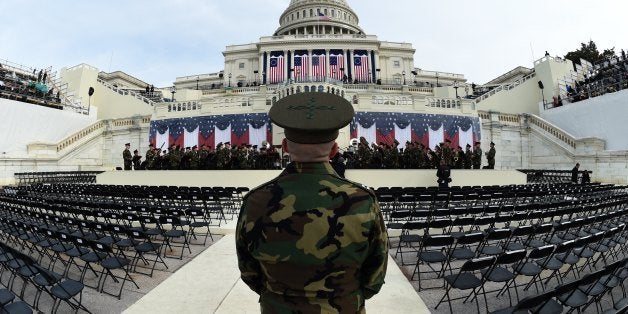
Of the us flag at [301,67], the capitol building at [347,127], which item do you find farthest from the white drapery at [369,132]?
the us flag at [301,67]

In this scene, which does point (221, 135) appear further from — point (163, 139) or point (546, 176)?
point (546, 176)

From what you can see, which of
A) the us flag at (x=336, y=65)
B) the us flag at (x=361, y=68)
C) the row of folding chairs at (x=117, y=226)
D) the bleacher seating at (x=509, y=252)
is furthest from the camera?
the us flag at (x=336, y=65)

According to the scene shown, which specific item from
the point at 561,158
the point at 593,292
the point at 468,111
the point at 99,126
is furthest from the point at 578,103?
the point at 99,126

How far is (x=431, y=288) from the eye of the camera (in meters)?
5.30

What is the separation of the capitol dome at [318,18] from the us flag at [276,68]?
19.1 metres

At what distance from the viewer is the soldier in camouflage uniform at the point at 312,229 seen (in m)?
1.76

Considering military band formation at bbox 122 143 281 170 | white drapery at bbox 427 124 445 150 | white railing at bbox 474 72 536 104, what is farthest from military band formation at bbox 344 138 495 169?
white railing at bbox 474 72 536 104

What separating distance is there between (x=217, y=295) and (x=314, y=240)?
3.73 metres

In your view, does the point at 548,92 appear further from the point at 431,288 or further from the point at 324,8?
the point at 324,8

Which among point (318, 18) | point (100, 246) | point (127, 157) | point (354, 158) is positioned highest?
point (318, 18)

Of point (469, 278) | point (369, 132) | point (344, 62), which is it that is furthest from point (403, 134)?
point (344, 62)

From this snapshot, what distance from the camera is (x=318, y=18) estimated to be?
84125mm

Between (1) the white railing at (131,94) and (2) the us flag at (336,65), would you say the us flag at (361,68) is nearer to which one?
(2) the us flag at (336,65)

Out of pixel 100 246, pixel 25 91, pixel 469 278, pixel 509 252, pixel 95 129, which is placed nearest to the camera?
pixel 509 252
